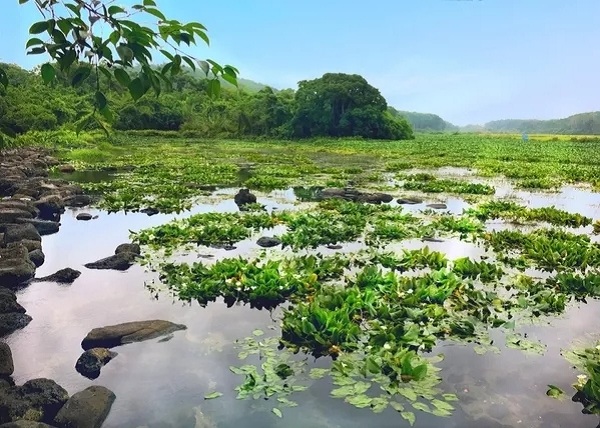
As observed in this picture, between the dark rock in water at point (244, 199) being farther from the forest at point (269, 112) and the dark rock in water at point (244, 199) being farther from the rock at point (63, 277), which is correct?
the forest at point (269, 112)

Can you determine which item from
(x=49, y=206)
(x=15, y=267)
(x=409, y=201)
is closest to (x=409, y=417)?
(x=15, y=267)

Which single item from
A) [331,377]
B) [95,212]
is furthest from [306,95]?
[331,377]

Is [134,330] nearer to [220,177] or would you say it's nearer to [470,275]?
[470,275]

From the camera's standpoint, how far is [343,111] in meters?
75.7

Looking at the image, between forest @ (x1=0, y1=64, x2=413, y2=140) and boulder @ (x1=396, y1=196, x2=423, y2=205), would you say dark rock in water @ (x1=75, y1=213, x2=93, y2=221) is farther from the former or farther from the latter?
forest @ (x1=0, y1=64, x2=413, y2=140)

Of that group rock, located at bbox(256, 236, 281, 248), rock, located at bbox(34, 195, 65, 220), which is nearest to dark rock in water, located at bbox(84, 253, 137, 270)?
rock, located at bbox(256, 236, 281, 248)

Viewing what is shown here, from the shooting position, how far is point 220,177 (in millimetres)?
26312

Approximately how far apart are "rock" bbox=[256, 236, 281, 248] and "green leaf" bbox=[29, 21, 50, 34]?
32.7 ft

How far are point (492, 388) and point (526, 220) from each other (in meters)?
10.8

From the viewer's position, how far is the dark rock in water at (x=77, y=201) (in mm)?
18406

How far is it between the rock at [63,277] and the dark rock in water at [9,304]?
141 centimetres

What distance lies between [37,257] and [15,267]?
125 cm

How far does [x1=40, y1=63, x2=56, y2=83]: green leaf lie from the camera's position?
2457 millimetres

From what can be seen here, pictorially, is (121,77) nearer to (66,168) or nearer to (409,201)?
(409,201)
